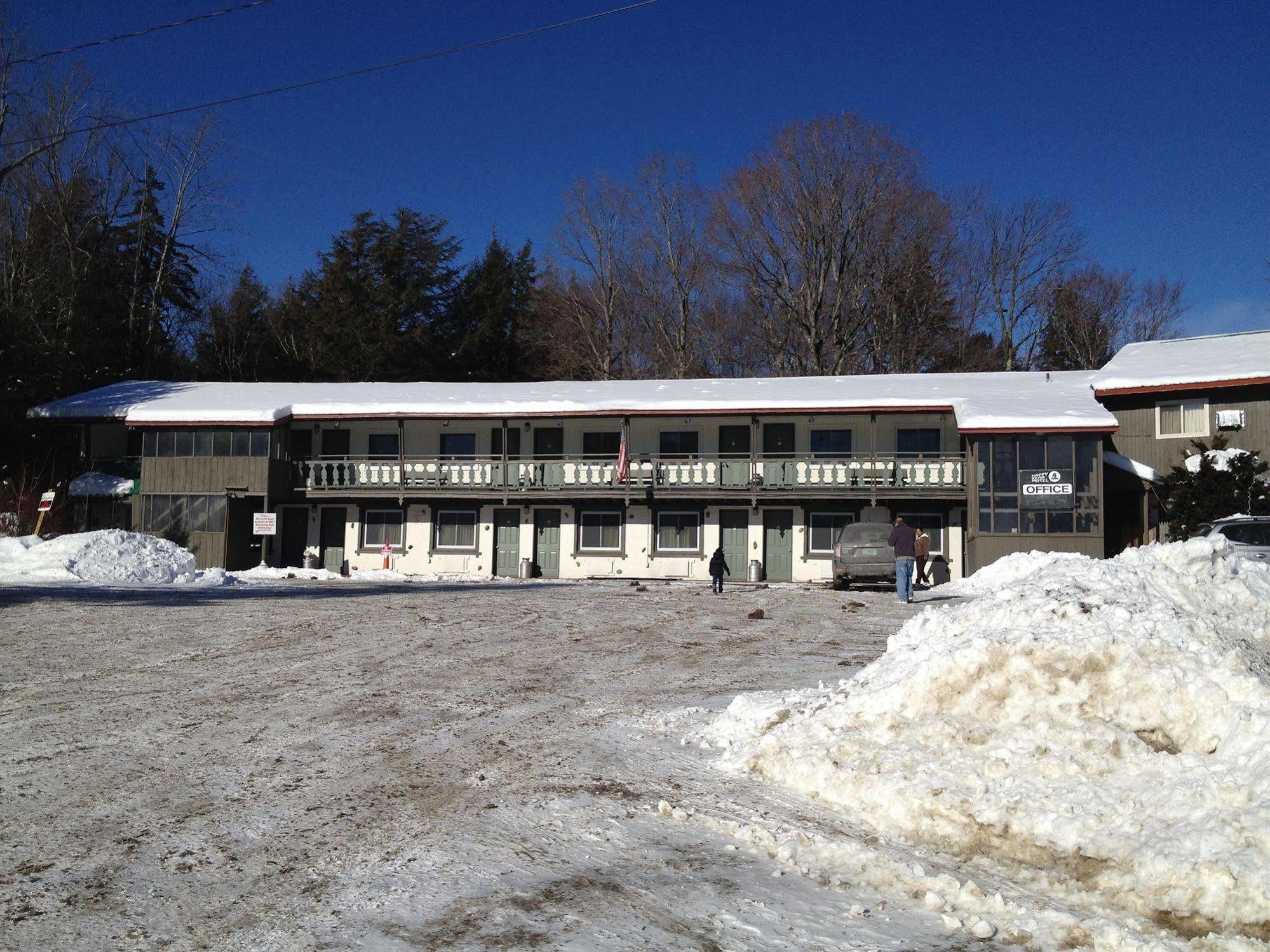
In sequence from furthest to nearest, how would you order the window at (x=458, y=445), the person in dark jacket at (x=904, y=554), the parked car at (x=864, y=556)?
the window at (x=458, y=445), the parked car at (x=864, y=556), the person in dark jacket at (x=904, y=554)

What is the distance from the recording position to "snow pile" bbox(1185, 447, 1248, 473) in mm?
27000

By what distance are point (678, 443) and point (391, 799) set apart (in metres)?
28.5

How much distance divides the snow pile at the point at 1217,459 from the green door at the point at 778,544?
11.4m

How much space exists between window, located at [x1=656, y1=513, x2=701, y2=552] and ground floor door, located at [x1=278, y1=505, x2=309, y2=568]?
1240 cm

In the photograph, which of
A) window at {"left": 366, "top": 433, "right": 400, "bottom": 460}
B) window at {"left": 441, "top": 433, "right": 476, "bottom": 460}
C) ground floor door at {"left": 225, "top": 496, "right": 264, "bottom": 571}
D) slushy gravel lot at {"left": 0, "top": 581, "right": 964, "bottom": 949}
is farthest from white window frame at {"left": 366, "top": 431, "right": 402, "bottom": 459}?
slushy gravel lot at {"left": 0, "top": 581, "right": 964, "bottom": 949}

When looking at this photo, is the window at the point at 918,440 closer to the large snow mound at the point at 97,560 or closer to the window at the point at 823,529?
the window at the point at 823,529

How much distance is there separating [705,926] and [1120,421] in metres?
30.5

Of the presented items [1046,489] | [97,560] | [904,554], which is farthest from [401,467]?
[1046,489]

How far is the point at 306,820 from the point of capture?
632 centimetres

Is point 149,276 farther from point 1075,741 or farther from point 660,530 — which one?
point 1075,741

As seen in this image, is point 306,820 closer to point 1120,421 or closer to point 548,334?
point 1120,421

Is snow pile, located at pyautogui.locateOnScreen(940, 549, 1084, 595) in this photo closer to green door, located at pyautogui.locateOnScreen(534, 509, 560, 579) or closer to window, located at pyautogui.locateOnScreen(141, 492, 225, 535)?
green door, located at pyautogui.locateOnScreen(534, 509, 560, 579)

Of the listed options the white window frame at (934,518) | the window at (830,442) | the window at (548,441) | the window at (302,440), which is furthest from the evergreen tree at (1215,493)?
the window at (302,440)

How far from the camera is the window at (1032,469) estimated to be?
1131 inches
